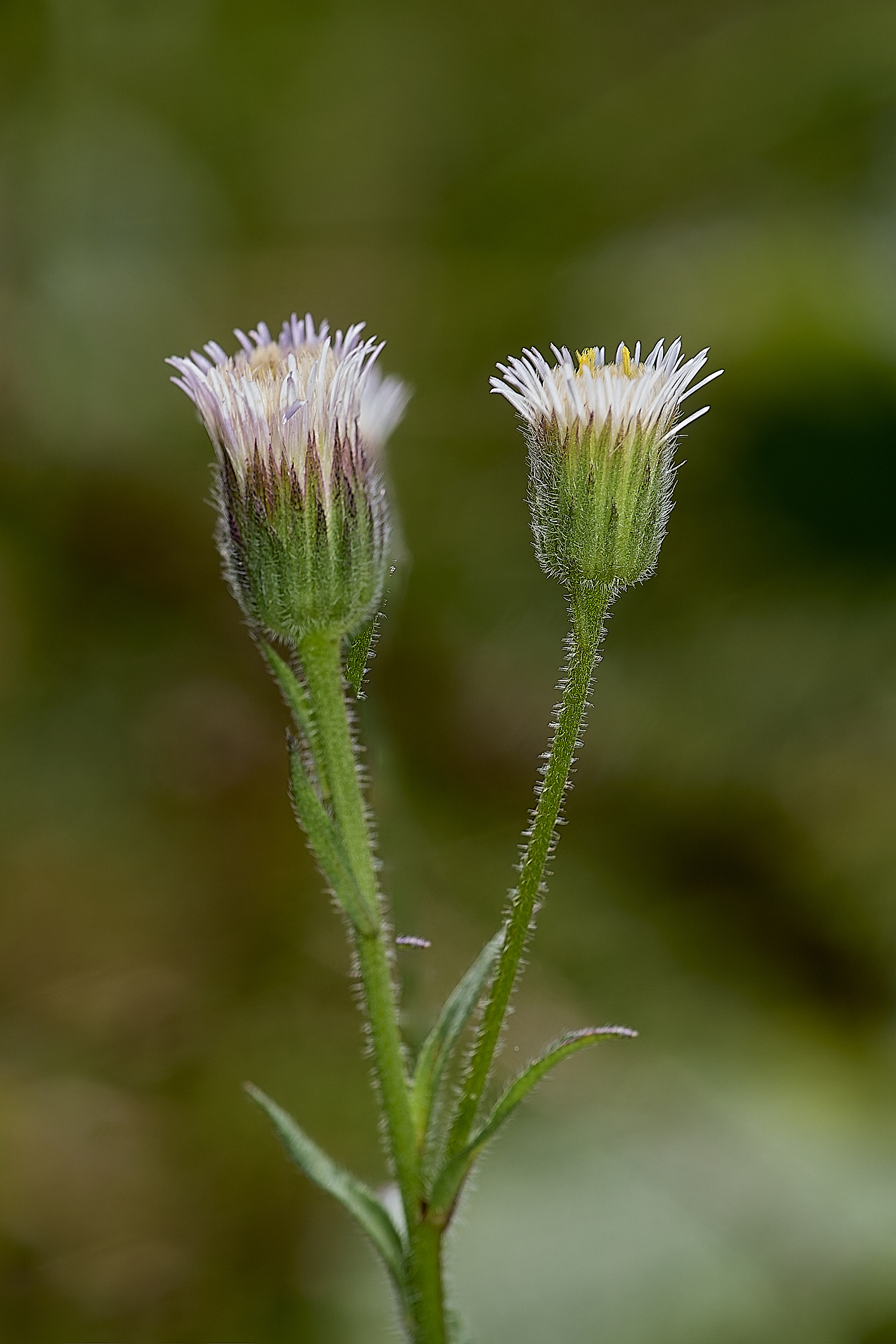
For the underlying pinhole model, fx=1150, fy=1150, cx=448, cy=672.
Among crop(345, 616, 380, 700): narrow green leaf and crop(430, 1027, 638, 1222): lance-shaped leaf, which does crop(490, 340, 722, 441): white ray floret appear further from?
crop(430, 1027, 638, 1222): lance-shaped leaf

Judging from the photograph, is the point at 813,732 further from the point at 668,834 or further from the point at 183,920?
the point at 183,920

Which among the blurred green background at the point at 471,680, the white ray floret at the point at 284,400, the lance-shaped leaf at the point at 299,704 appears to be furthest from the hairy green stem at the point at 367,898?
the blurred green background at the point at 471,680

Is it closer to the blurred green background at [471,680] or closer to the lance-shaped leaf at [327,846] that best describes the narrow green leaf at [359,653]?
the lance-shaped leaf at [327,846]

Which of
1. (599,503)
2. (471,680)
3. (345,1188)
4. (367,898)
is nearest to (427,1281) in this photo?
(345,1188)

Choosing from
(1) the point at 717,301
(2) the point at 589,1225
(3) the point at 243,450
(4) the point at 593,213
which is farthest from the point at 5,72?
(2) the point at 589,1225

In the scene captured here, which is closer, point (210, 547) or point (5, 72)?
point (210, 547)

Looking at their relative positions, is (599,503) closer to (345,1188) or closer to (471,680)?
(345,1188)
